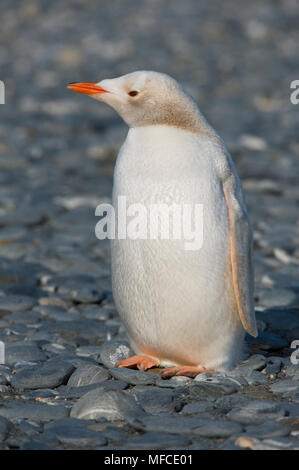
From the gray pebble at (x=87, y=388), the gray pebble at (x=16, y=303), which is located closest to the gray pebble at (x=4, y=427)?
the gray pebble at (x=87, y=388)

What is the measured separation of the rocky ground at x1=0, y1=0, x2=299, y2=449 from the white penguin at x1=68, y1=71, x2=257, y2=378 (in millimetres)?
198

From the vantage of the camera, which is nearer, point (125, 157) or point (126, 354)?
point (125, 157)

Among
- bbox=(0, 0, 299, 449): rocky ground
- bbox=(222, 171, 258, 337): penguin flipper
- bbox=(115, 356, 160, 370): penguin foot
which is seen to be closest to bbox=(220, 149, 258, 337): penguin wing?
bbox=(222, 171, 258, 337): penguin flipper

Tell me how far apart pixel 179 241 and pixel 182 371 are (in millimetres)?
550

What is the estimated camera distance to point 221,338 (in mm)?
3404

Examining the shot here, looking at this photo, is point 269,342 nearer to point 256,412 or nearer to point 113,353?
point 113,353

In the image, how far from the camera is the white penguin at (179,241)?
3248 mm

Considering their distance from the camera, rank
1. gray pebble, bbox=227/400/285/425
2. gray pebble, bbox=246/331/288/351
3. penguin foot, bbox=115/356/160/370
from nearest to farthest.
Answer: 1. gray pebble, bbox=227/400/285/425
2. penguin foot, bbox=115/356/160/370
3. gray pebble, bbox=246/331/288/351

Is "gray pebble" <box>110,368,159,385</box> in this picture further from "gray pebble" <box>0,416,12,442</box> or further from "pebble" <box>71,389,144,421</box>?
"gray pebble" <box>0,416,12,442</box>

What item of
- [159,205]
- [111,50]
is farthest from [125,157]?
[111,50]

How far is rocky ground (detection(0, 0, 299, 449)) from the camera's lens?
2855 millimetres

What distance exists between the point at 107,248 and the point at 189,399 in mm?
3016

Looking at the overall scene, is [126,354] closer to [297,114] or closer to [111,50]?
[297,114]

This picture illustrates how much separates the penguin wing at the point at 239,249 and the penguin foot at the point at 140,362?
0.44 metres
